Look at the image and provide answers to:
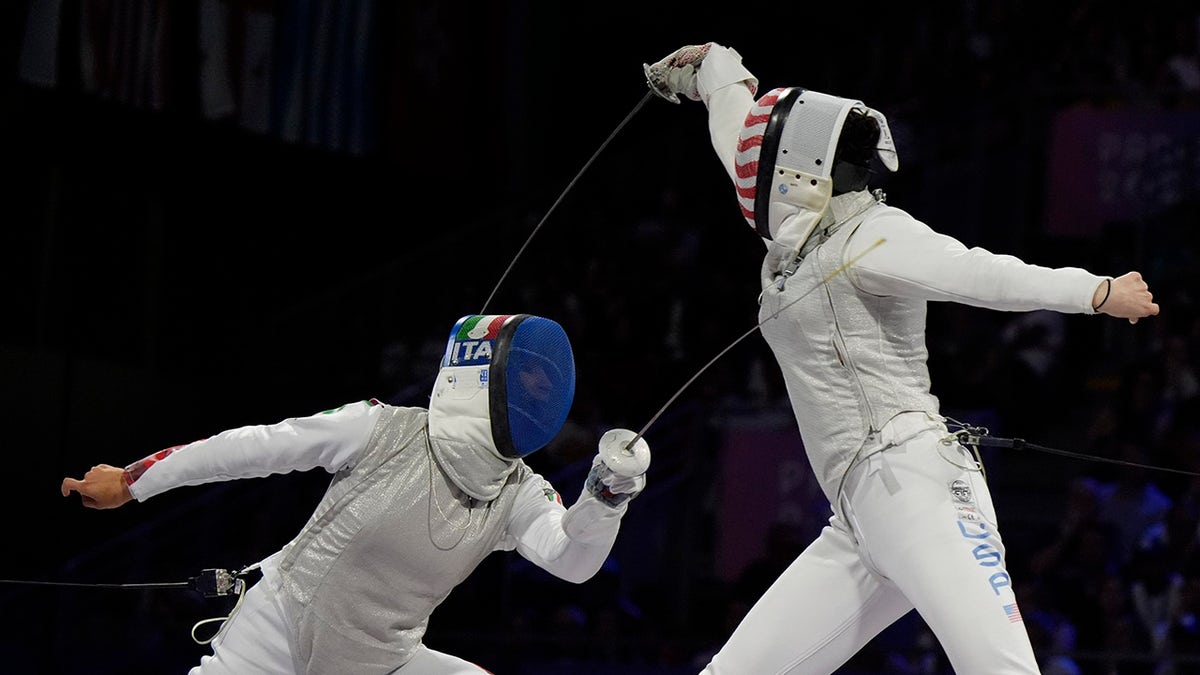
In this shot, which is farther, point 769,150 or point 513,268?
point 513,268

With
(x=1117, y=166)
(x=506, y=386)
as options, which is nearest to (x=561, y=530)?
(x=506, y=386)

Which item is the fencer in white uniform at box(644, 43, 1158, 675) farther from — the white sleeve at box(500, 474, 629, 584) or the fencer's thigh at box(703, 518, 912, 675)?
the white sleeve at box(500, 474, 629, 584)

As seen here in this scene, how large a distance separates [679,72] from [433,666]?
50.1 inches

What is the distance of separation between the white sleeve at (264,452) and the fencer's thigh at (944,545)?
0.87 m

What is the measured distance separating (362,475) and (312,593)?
0.71ft

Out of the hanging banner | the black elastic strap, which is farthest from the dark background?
the black elastic strap

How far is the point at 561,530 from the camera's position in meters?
2.48

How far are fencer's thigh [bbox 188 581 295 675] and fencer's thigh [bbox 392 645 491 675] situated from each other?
0.67 ft

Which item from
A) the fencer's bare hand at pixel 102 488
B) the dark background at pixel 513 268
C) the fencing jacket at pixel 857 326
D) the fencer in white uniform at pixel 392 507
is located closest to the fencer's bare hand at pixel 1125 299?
the fencing jacket at pixel 857 326

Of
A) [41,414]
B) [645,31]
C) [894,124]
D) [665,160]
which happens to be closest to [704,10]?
[645,31]

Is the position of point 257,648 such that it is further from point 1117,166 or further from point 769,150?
point 1117,166

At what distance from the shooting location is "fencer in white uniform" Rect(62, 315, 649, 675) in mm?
2459

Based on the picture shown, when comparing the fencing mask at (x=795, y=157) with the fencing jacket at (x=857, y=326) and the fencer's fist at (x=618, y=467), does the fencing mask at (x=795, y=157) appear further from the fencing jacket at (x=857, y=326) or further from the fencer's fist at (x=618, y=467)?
the fencer's fist at (x=618, y=467)

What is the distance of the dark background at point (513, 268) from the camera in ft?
15.8
